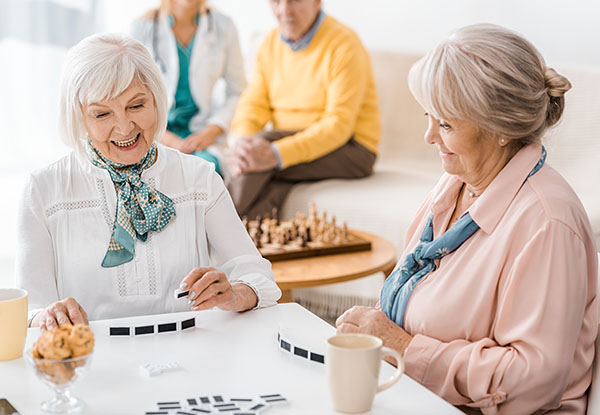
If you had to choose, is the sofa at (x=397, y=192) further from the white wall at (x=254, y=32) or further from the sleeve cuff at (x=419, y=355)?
the sleeve cuff at (x=419, y=355)

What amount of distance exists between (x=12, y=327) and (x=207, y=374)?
1.08 ft

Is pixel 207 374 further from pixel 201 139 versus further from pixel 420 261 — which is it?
pixel 201 139

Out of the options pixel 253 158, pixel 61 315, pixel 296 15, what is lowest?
pixel 253 158

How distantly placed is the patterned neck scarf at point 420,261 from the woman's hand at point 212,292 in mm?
277

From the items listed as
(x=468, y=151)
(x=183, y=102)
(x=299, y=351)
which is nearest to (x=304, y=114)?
(x=183, y=102)

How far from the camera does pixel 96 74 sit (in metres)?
1.69

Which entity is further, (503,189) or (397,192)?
(397,192)

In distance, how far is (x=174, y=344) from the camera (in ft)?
4.64

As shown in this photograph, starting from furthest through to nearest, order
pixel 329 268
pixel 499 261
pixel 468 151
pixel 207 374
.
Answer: pixel 329 268
pixel 468 151
pixel 499 261
pixel 207 374

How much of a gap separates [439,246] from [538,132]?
10.8 inches

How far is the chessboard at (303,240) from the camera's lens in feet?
9.22

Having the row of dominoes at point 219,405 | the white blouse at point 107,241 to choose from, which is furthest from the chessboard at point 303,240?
the row of dominoes at point 219,405

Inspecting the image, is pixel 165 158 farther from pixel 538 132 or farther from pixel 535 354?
pixel 535 354

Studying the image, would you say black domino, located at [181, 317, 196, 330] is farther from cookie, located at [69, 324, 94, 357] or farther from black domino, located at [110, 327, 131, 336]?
cookie, located at [69, 324, 94, 357]
